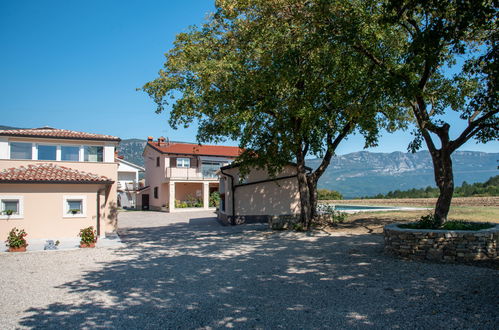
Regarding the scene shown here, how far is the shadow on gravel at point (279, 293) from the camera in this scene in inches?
223

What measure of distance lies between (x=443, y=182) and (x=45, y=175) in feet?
52.7

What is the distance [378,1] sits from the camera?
437 inches

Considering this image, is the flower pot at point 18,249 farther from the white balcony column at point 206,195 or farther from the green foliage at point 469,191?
the green foliage at point 469,191

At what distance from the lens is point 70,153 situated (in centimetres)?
1803

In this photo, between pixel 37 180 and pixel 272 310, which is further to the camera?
pixel 37 180

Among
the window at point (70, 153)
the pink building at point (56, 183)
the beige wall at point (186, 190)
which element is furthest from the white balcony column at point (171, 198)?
the window at point (70, 153)

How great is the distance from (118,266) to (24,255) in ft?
15.1

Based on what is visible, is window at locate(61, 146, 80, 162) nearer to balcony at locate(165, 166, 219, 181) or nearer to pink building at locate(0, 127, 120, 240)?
pink building at locate(0, 127, 120, 240)

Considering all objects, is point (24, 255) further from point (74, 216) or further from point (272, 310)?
point (272, 310)

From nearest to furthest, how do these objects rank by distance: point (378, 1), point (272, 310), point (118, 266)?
point (272, 310) < point (118, 266) < point (378, 1)

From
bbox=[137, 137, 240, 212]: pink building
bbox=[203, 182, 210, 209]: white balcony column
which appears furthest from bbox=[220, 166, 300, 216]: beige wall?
bbox=[203, 182, 210, 209]: white balcony column

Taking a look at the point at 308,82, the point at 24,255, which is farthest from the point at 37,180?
the point at 308,82

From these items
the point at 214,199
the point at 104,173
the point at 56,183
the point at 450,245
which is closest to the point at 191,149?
the point at 214,199

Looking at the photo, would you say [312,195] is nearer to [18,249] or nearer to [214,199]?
[18,249]
